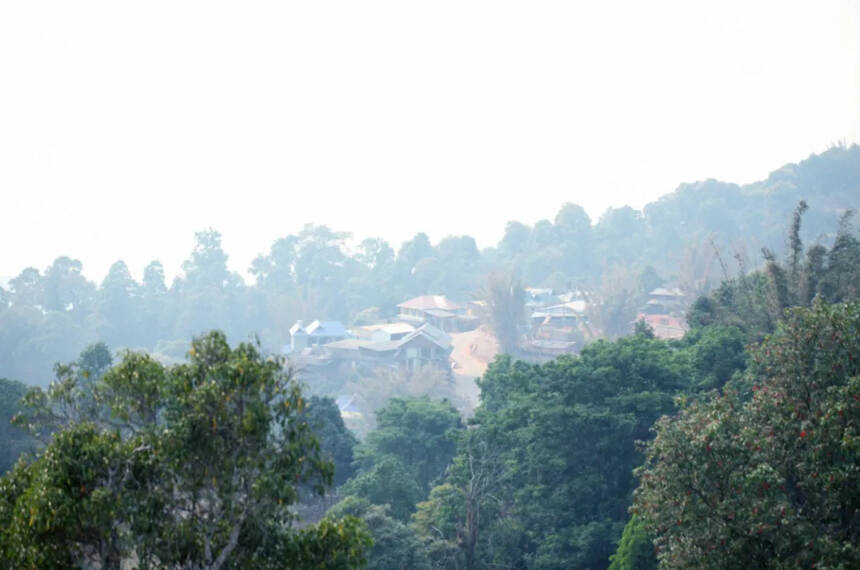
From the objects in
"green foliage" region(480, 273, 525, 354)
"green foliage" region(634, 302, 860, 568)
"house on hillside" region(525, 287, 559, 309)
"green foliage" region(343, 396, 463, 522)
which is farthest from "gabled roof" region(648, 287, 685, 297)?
"green foliage" region(634, 302, 860, 568)

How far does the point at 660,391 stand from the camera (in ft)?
43.8

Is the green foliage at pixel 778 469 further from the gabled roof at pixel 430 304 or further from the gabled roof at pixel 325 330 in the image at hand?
the gabled roof at pixel 430 304

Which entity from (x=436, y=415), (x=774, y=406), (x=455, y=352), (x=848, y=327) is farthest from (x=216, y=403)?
(x=455, y=352)

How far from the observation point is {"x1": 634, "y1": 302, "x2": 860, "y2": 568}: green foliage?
611 centimetres

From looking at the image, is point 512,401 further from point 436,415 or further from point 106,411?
point 106,411

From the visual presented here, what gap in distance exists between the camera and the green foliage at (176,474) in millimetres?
4332

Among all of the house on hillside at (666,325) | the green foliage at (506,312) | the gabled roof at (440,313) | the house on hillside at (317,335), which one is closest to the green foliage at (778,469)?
the house on hillside at (666,325)

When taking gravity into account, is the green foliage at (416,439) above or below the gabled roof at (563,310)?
below

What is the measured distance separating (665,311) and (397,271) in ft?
67.8

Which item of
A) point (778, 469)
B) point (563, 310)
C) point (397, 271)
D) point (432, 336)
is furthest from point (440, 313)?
point (778, 469)

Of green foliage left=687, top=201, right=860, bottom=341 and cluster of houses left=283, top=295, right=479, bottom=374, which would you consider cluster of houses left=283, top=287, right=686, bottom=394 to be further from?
green foliage left=687, top=201, right=860, bottom=341

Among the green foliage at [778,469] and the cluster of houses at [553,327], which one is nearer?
the green foliage at [778,469]

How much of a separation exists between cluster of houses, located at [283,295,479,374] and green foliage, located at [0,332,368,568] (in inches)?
1180

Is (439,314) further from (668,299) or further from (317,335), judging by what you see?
(668,299)
